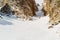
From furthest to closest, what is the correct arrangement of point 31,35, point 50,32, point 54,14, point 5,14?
point 5,14
point 54,14
point 50,32
point 31,35

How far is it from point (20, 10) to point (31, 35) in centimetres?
576

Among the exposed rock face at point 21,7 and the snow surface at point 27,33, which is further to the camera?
the exposed rock face at point 21,7

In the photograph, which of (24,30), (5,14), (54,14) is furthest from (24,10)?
(24,30)

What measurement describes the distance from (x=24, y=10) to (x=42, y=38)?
20.6 feet

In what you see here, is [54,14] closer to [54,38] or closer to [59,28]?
[59,28]

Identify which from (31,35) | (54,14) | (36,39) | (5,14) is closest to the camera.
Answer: (36,39)

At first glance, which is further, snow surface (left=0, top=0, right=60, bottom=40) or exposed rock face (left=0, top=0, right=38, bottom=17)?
exposed rock face (left=0, top=0, right=38, bottom=17)

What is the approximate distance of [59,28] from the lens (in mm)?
10758

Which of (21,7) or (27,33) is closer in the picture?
(27,33)

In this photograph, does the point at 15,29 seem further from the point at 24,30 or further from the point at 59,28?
the point at 59,28

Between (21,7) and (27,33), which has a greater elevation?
(27,33)

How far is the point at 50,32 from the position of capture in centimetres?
1051

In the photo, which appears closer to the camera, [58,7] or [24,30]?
[24,30]

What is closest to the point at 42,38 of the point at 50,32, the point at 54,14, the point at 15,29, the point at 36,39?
the point at 36,39
